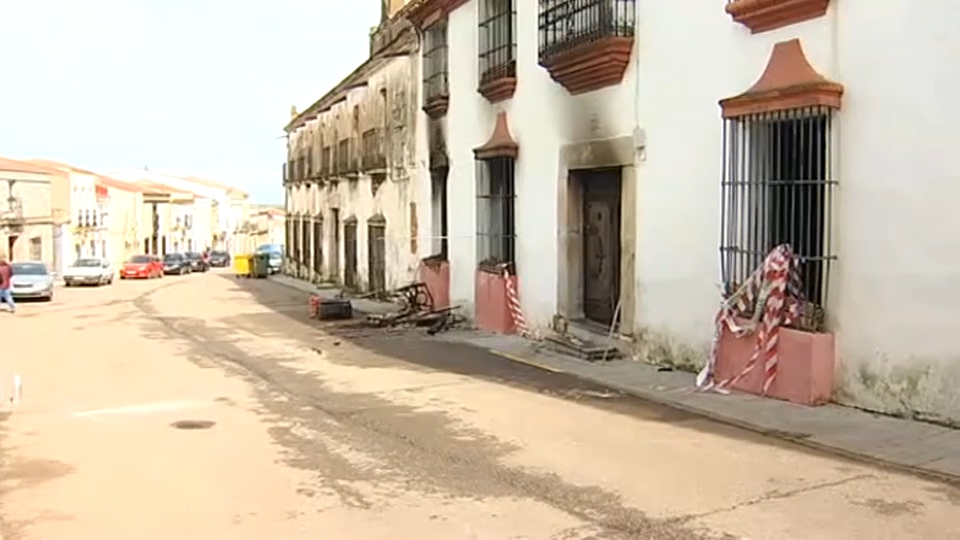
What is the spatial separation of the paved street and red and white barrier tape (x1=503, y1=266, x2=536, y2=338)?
2.99 m

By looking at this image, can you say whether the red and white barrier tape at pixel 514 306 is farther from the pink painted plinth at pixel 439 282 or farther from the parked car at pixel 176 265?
the parked car at pixel 176 265

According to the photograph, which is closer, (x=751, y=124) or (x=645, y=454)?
(x=645, y=454)

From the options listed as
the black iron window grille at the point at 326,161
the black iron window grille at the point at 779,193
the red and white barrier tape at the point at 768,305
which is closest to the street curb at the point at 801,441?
the red and white barrier tape at the point at 768,305

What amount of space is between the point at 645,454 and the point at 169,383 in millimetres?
6345

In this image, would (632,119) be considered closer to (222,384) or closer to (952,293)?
(952,293)

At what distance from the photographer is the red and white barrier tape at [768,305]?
905 centimetres

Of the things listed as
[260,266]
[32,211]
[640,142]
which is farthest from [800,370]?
[32,211]

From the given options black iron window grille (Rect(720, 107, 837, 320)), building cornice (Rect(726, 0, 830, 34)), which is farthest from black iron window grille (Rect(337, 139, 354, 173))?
building cornice (Rect(726, 0, 830, 34))

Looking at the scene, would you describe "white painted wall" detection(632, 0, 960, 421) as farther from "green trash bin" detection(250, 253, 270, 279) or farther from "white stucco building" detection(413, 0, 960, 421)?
"green trash bin" detection(250, 253, 270, 279)

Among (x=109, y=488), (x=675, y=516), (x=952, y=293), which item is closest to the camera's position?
(x=675, y=516)

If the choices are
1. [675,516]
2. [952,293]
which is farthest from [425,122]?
[675,516]

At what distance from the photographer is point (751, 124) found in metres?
9.67

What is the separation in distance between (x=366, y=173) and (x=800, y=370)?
1940cm

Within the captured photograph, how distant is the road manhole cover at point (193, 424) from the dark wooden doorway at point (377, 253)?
51.6 feet
